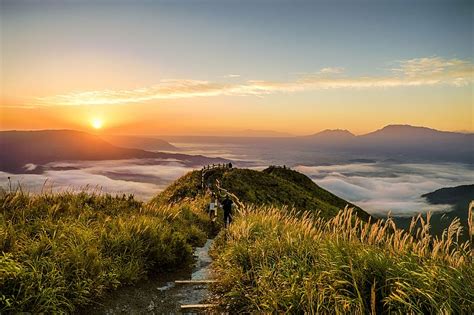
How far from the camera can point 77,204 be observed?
38.9 feet

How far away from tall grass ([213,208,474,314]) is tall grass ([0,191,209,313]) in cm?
227

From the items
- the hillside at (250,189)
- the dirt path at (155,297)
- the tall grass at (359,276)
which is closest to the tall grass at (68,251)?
the dirt path at (155,297)

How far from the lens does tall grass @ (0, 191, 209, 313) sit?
5.94 m

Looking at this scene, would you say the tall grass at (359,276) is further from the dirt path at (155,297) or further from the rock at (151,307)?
the rock at (151,307)

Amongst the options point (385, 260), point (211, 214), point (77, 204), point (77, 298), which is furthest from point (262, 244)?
point (211, 214)

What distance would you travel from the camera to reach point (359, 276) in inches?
228

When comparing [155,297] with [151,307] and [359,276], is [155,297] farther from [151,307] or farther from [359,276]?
[359,276]

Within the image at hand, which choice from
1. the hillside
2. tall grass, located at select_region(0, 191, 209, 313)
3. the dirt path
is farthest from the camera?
the hillside

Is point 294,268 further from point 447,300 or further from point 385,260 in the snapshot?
point 447,300

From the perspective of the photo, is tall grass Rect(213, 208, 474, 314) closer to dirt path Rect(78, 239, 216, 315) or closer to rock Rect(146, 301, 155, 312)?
dirt path Rect(78, 239, 216, 315)

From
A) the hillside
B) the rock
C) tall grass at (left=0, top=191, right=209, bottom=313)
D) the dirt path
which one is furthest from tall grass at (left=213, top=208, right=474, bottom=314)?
the hillside

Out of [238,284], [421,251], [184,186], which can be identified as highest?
[421,251]

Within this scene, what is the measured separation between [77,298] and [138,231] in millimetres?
2906

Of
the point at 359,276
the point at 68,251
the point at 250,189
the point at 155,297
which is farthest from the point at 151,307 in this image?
the point at 250,189
